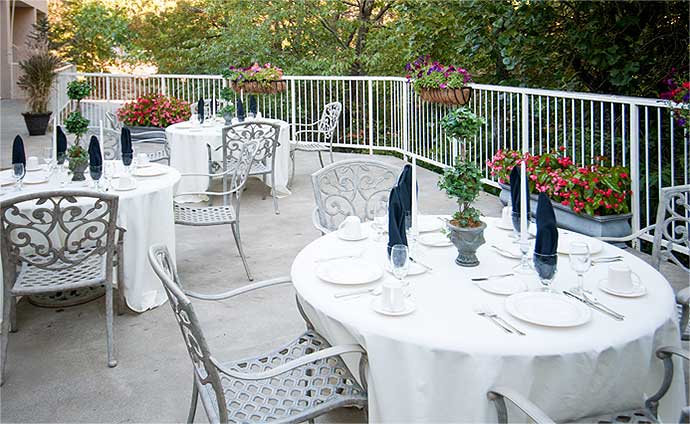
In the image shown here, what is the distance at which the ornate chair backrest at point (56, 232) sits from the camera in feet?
8.84

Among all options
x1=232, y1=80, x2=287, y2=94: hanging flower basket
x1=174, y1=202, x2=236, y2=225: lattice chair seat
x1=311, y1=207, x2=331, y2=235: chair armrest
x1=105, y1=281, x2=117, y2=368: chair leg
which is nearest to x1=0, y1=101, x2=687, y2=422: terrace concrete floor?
x1=105, y1=281, x2=117, y2=368: chair leg

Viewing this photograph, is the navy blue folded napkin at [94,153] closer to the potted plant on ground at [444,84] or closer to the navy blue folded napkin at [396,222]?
the navy blue folded napkin at [396,222]

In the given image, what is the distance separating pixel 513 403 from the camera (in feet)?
5.12

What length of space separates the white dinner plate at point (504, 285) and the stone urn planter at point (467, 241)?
0.16 m

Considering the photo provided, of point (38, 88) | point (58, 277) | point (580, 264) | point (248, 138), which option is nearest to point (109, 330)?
point (58, 277)

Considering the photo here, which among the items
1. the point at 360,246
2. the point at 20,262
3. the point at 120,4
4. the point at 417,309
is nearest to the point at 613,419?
the point at 417,309

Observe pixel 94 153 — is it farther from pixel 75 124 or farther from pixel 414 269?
pixel 414 269

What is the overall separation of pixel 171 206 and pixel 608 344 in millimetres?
2803

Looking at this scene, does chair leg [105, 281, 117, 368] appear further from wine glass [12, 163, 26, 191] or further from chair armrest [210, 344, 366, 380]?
chair armrest [210, 344, 366, 380]

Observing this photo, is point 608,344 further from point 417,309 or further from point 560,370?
point 417,309

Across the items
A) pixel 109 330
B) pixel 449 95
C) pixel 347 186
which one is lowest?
pixel 109 330

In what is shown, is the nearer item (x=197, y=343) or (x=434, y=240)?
(x=197, y=343)

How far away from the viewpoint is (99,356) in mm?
2961

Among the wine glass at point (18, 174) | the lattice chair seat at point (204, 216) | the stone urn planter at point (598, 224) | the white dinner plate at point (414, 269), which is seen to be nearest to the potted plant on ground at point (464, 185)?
the white dinner plate at point (414, 269)
